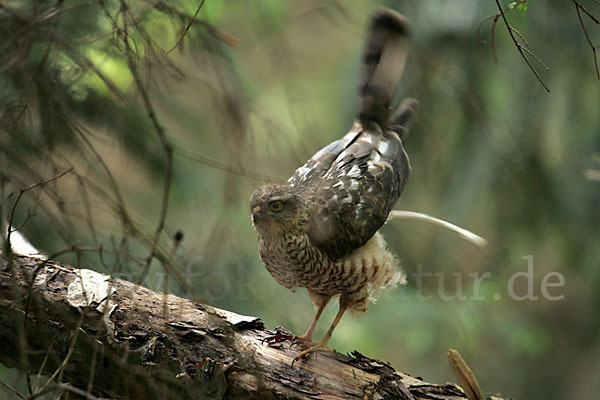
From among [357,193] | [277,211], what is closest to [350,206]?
[357,193]

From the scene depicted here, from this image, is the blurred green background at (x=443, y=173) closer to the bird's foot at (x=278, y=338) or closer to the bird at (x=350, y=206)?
the bird at (x=350, y=206)

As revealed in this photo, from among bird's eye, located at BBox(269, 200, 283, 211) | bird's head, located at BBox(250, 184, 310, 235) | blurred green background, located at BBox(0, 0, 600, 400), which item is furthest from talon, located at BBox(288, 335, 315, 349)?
bird's eye, located at BBox(269, 200, 283, 211)

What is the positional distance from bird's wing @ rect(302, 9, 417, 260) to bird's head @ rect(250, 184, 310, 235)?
3.7 inches

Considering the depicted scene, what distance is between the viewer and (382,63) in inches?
119

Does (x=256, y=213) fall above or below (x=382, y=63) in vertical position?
below

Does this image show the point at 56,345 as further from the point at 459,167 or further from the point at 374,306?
the point at 374,306

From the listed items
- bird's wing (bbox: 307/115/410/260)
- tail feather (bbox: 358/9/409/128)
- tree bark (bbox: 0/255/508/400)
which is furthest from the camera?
tail feather (bbox: 358/9/409/128)

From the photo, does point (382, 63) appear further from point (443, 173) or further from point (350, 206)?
point (443, 173)

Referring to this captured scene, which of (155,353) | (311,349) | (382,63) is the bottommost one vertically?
(155,353)

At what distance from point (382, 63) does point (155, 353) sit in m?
1.82

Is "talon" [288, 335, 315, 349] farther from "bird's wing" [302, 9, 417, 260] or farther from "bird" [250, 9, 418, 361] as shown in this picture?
"bird's wing" [302, 9, 417, 260]

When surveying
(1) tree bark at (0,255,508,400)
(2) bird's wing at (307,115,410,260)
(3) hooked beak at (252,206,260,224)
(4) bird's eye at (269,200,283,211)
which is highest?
(2) bird's wing at (307,115,410,260)

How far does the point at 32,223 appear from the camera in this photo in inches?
109

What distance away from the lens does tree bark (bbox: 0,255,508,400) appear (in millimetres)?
2094
